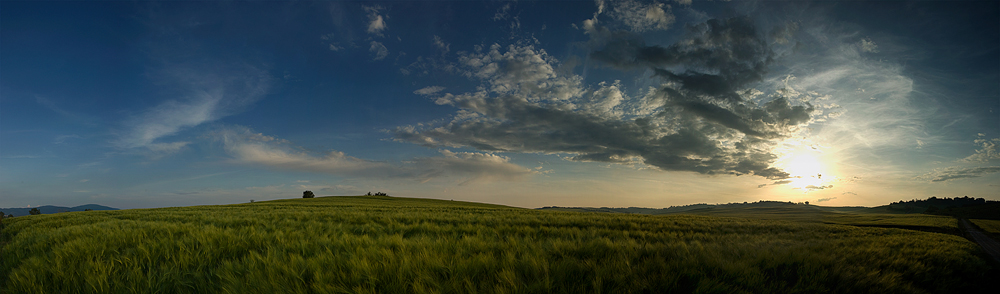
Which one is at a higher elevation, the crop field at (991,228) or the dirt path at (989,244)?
the dirt path at (989,244)

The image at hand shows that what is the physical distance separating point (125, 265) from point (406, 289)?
3.51 metres

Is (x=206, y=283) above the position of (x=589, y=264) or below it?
below

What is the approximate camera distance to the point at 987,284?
4422mm

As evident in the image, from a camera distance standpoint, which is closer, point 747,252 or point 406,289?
point 406,289

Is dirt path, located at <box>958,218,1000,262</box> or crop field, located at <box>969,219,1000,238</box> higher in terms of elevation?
dirt path, located at <box>958,218,1000,262</box>

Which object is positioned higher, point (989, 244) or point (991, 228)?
point (989, 244)

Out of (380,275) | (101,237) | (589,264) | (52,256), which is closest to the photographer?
(380,275)

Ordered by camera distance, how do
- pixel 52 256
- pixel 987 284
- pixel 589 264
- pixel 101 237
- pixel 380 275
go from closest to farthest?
pixel 380 275
pixel 589 264
pixel 52 256
pixel 987 284
pixel 101 237

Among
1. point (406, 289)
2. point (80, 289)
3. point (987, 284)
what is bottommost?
point (987, 284)

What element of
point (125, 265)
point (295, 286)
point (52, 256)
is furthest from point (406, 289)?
Answer: point (52, 256)

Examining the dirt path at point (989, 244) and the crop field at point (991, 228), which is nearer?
the dirt path at point (989, 244)

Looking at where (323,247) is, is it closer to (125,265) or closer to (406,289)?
(125,265)

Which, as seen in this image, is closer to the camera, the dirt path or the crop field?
the dirt path

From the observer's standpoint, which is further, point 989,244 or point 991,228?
point 991,228
